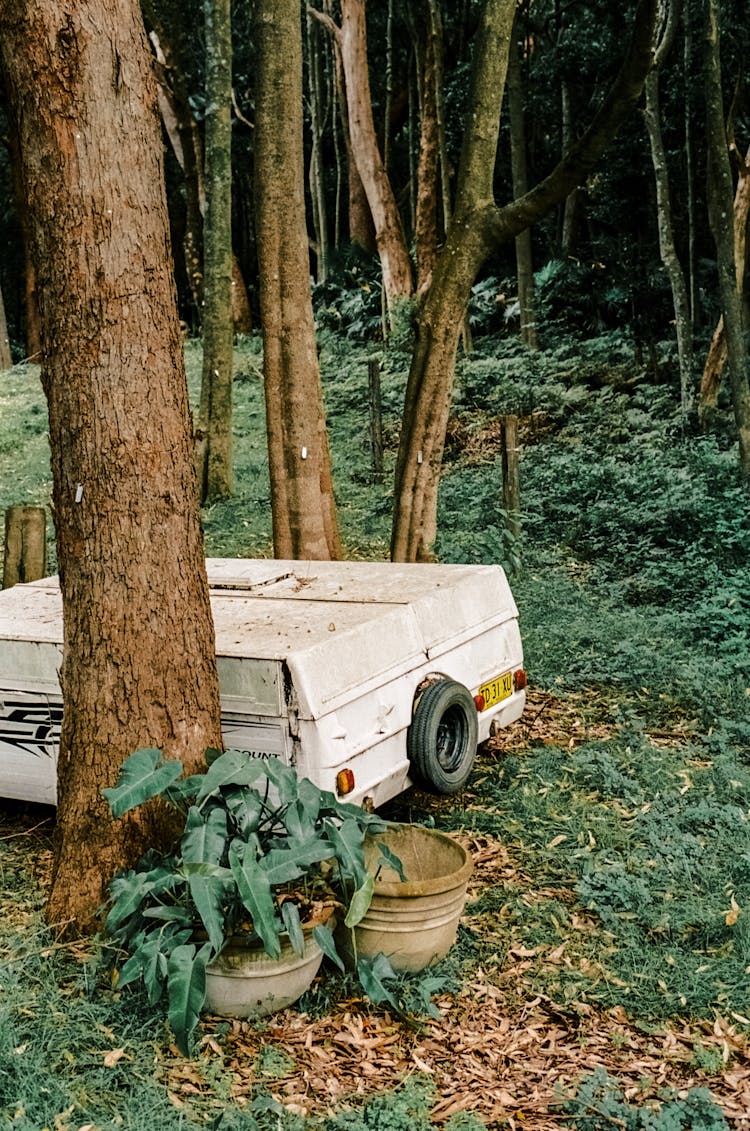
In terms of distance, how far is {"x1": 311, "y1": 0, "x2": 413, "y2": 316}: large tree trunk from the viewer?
839 inches

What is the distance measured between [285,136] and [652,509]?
5943 millimetres

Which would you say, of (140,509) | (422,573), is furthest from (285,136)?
(140,509)

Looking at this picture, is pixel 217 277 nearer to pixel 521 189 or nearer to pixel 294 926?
pixel 521 189

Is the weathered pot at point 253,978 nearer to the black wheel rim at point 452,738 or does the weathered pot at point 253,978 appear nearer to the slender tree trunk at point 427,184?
the black wheel rim at point 452,738

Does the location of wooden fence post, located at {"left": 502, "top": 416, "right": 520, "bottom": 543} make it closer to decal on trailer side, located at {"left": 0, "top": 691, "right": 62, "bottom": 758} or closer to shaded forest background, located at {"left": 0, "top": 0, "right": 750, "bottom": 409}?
decal on trailer side, located at {"left": 0, "top": 691, "right": 62, "bottom": 758}

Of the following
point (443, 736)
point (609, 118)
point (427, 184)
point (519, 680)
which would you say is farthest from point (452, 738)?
point (427, 184)

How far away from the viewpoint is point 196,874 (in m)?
3.80

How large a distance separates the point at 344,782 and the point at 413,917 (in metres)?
0.73

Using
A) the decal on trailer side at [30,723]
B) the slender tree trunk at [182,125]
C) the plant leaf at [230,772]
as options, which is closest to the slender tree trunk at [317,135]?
the slender tree trunk at [182,125]

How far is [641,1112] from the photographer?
11.6ft

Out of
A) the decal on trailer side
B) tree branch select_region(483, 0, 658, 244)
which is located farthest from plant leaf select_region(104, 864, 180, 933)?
tree branch select_region(483, 0, 658, 244)

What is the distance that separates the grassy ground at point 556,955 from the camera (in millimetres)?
3615

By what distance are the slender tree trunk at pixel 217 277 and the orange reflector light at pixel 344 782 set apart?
29.6 feet

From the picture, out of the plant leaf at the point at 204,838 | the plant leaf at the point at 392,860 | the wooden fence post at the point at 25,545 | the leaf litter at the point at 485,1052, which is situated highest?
the wooden fence post at the point at 25,545
